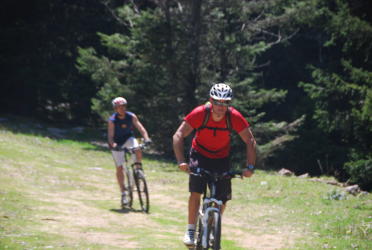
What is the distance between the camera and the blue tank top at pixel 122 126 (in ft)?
43.0

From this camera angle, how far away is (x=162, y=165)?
922 inches

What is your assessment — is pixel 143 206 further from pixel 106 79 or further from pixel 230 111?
pixel 106 79

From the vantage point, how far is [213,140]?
26.3ft

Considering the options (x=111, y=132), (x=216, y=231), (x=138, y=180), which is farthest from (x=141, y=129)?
(x=216, y=231)

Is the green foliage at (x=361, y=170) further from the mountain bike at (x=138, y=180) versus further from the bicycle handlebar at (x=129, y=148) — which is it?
the bicycle handlebar at (x=129, y=148)

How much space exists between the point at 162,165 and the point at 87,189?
7.62 metres

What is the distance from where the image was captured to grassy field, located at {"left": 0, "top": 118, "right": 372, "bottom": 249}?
992cm

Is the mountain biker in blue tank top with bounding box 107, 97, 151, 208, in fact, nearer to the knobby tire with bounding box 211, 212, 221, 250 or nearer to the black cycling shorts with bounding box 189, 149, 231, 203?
the black cycling shorts with bounding box 189, 149, 231, 203

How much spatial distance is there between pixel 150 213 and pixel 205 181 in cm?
536

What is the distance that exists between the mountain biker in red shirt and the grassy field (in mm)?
1903

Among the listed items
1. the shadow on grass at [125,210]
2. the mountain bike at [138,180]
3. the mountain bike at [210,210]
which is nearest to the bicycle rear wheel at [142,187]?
the mountain bike at [138,180]

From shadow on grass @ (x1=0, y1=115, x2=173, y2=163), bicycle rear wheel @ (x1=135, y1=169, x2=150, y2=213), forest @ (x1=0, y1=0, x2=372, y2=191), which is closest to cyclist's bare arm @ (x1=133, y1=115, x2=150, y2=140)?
bicycle rear wheel @ (x1=135, y1=169, x2=150, y2=213)

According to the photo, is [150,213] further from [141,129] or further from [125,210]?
[141,129]

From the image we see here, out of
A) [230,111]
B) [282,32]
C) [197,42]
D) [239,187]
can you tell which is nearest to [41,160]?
[239,187]
